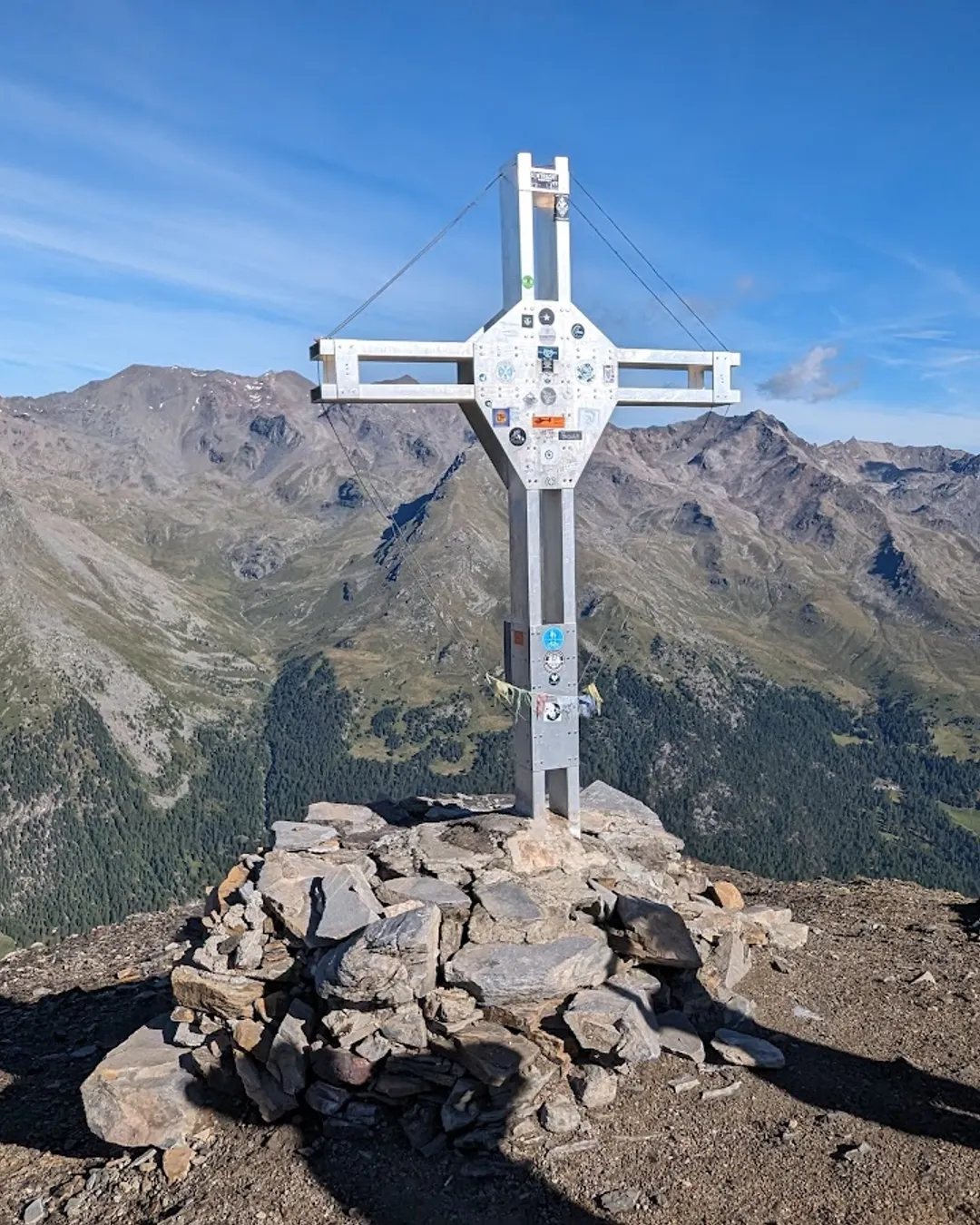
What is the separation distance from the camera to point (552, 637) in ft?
61.1

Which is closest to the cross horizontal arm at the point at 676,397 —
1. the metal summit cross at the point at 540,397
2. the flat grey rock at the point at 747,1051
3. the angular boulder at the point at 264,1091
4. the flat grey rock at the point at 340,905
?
the metal summit cross at the point at 540,397

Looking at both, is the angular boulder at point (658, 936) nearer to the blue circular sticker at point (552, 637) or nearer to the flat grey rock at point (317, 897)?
the flat grey rock at point (317, 897)

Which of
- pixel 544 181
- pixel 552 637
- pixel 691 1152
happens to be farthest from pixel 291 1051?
pixel 544 181

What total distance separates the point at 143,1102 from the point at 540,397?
13509 millimetres

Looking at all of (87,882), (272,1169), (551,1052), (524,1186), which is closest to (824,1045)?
(551,1052)

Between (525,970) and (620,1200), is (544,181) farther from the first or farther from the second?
(620,1200)

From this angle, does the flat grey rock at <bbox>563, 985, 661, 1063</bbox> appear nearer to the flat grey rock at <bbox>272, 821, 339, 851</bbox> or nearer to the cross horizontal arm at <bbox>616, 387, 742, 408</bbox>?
the flat grey rock at <bbox>272, 821, 339, 851</bbox>

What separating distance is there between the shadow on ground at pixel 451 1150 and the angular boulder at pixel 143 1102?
1.68 feet

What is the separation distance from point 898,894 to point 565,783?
385 inches

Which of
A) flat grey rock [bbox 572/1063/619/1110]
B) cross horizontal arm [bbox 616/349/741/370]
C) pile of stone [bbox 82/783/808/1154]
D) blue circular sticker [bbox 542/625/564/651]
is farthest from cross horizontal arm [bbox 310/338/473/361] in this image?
flat grey rock [bbox 572/1063/619/1110]

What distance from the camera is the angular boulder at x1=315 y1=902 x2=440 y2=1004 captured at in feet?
44.5

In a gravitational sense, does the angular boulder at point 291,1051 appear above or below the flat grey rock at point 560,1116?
above

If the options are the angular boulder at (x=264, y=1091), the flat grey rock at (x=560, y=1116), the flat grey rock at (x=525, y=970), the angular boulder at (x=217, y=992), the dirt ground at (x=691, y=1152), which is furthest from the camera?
the angular boulder at (x=217, y=992)

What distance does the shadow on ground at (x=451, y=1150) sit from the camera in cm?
1145
